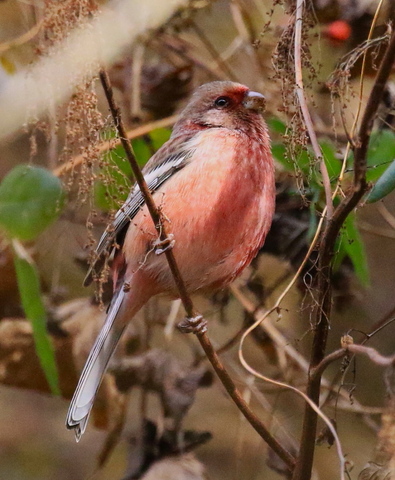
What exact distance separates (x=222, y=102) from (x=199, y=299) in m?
1.46

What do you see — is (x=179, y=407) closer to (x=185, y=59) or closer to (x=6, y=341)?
(x=6, y=341)

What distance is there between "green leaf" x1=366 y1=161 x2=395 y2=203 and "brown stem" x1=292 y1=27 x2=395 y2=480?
387 millimetres

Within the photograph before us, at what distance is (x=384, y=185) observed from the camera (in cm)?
249

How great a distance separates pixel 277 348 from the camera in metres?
4.05

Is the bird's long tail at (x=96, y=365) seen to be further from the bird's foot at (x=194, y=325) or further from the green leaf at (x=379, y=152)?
the green leaf at (x=379, y=152)

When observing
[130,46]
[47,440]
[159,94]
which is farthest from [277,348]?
[47,440]

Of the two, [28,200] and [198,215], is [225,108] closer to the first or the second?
[198,215]

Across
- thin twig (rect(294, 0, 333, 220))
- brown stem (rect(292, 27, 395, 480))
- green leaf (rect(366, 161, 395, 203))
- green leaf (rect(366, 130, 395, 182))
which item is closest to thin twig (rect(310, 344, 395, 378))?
brown stem (rect(292, 27, 395, 480))

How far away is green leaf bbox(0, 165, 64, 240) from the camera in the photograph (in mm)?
3129

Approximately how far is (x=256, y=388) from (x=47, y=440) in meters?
2.39

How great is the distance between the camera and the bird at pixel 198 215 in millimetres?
3039

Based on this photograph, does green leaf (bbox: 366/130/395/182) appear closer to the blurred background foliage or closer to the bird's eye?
the blurred background foliage

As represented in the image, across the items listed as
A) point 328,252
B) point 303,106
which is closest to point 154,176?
point 303,106

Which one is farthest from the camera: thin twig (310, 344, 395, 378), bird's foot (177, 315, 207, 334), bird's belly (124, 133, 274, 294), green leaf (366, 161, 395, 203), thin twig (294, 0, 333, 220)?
bird's belly (124, 133, 274, 294)
